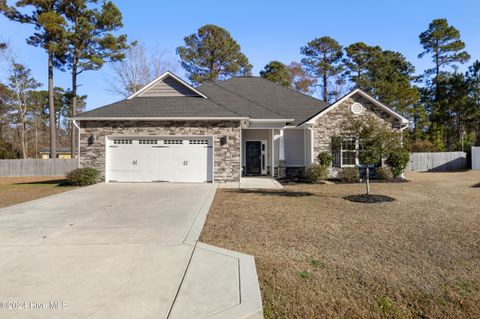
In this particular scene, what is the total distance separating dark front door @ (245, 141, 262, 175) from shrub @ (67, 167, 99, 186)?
8.45 m

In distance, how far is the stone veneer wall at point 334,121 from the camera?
16.4 meters

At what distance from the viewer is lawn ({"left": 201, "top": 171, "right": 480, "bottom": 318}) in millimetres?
3359

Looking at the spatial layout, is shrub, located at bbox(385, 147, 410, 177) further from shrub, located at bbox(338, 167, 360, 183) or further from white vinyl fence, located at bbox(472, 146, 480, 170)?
white vinyl fence, located at bbox(472, 146, 480, 170)

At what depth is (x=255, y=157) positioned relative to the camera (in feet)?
60.9

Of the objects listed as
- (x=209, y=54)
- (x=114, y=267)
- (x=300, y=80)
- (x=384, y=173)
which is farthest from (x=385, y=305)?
(x=300, y=80)

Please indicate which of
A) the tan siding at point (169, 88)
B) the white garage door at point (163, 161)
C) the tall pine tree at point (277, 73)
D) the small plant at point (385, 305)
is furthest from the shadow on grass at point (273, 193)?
the tall pine tree at point (277, 73)

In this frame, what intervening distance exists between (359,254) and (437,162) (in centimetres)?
2550

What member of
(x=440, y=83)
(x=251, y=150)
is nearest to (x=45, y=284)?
(x=251, y=150)

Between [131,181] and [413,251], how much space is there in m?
12.7

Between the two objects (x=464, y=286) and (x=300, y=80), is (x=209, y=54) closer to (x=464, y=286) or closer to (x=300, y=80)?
(x=300, y=80)

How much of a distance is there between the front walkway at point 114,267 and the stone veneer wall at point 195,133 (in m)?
6.84

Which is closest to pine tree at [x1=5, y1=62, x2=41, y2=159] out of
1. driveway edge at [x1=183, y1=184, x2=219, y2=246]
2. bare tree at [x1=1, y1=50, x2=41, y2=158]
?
bare tree at [x1=1, y1=50, x2=41, y2=158]

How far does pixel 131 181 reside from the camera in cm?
1480

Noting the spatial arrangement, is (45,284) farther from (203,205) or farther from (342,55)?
(342,55)
